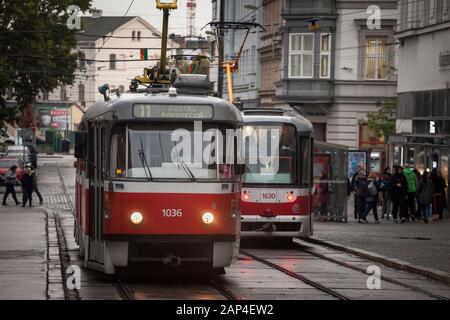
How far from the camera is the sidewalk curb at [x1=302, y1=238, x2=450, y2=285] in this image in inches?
827

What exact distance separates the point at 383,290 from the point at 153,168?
373 cm

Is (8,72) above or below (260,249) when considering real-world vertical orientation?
above

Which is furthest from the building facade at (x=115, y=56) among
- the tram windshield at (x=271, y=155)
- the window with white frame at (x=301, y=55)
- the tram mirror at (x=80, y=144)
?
the tram mirror at (x=80, y=144)

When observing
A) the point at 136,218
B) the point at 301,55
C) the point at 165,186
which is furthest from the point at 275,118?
the point at 301,55

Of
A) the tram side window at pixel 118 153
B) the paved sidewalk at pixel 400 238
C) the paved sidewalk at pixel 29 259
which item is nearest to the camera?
the paved sidewalk at pixel 29 259

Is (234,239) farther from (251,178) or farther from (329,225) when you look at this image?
(329,225)

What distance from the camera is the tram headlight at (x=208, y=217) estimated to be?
60.1 feet

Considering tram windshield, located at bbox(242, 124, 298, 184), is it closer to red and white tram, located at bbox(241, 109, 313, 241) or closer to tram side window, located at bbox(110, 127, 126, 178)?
red and white tram, located at bbox(241, 109, 313, 241)

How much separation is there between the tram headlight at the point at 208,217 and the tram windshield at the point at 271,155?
361 inches

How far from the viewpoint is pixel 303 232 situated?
2759cm

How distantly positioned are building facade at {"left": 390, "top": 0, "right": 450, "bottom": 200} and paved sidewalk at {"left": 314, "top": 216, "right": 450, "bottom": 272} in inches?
203

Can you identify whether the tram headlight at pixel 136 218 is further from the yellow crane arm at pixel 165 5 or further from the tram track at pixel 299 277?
the yellow crane arm at pixel 165 5
